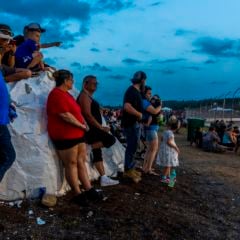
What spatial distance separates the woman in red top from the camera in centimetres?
623

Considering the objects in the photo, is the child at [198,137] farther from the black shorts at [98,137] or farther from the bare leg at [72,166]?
the bare leg at [72,166]

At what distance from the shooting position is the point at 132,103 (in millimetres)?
8062

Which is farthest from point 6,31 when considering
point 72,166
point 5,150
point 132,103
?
point 132,103

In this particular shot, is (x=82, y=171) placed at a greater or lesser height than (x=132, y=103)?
lesser

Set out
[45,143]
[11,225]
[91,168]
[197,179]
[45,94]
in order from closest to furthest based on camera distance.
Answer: [11,225] → [45,143] → [45,94] → [91,168] → [197,179]

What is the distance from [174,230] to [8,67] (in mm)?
3286

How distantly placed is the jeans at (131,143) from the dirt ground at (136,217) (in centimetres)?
44

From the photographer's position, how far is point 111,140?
7383 millimetres

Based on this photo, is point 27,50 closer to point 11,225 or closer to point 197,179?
point 11,225

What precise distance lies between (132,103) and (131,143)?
2.26ft

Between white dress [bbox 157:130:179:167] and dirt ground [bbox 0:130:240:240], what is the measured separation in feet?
1.81

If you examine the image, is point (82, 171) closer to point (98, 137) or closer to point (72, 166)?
point (72, 166)

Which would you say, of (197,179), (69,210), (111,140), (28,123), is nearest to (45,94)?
(28,123)

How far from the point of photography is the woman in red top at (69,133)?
20.4ft
